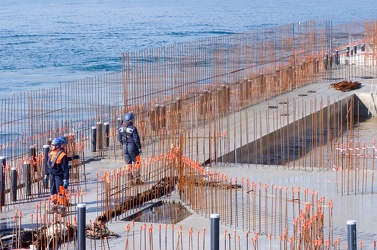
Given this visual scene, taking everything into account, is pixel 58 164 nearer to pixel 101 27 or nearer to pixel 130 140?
pixel 130 140

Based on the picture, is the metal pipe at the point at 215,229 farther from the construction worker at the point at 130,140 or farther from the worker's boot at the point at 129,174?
the construction worker at the point at 130,140

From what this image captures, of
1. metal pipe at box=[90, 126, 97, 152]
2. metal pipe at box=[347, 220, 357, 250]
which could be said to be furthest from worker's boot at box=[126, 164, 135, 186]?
metal pipe at box=[347, 220, 357, 250]

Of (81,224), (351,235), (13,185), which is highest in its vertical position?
(351,235)

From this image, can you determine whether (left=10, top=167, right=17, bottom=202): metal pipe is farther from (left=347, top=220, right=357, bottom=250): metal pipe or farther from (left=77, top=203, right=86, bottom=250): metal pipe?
(left=347, top=220, right=357, bottom=250): metal pipe

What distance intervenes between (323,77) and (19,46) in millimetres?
36544

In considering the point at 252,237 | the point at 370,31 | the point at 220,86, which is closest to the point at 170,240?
the point at 252,237

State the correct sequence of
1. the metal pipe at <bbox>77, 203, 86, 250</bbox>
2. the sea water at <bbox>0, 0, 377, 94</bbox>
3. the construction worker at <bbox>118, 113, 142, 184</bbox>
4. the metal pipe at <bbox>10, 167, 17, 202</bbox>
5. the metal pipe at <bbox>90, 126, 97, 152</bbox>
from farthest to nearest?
the sea water at <bbox>0, 0, 377, 94</bbox> < the metal pipe at <bbox>90, 126, 97, 152</bbox> < the construction worker at <bbox>118, 113, 142, 184</bbox> < the metal pipe at <bbox>10, 167, 17, 202</bbox> < the metal pipe at <bbox>77, 203, 86, 250</bbox>

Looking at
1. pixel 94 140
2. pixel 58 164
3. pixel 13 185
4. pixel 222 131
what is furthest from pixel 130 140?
pixel 222 131

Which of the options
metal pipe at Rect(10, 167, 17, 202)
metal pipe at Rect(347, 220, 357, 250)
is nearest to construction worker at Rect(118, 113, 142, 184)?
metal pipe at Rect(10, 167, 17, 202)

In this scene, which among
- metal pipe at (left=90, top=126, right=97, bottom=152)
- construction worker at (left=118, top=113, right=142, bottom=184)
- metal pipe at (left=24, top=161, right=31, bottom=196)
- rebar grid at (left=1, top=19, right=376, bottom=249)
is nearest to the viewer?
rebar grid at (left=1, top=19, right=376, bottom=249)

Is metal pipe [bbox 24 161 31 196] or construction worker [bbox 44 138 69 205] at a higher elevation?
construction worker [bbox 44 138 69 205]

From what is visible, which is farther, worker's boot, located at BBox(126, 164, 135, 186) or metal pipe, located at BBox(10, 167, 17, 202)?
worker's boot, located at BBox(126, 164, 135, 186)

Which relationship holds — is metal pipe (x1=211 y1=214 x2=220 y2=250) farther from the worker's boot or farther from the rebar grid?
the worker's boot

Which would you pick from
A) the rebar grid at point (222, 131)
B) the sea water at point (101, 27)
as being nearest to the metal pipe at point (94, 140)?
the rebar grid at point (222, 131)
